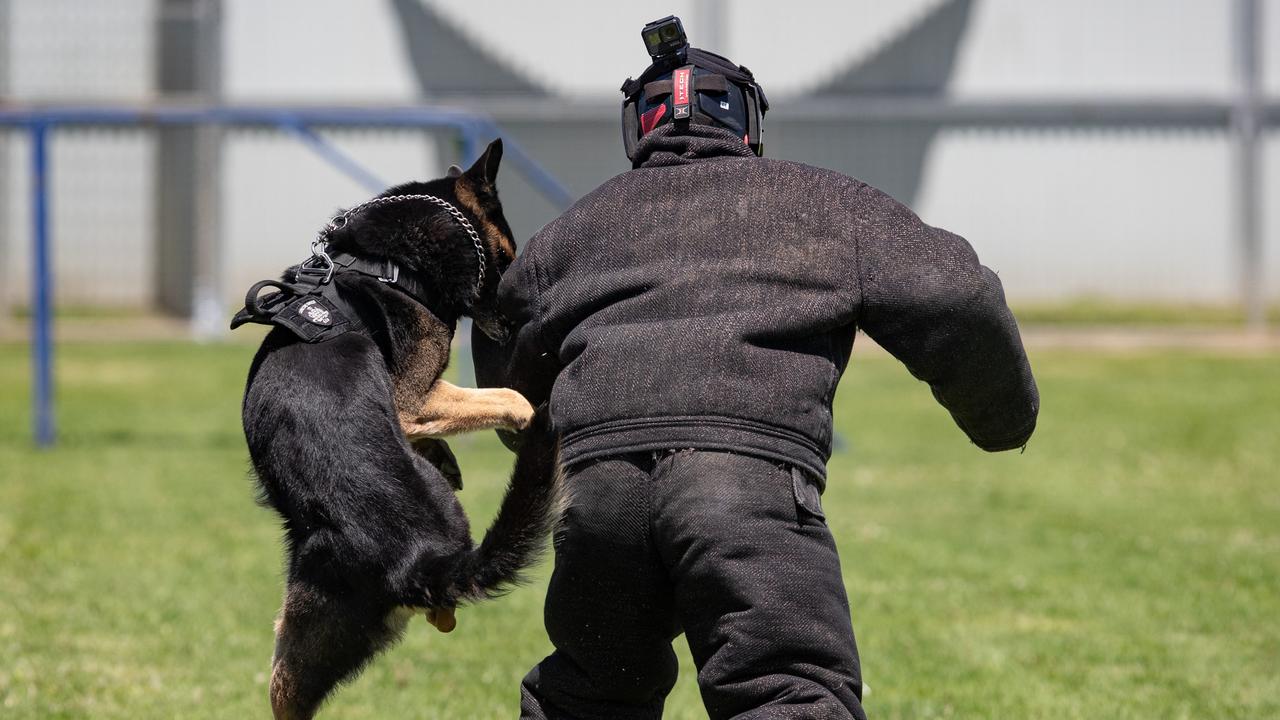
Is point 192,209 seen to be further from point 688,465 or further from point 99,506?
→ point 688,465

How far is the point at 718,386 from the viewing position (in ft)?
8.73

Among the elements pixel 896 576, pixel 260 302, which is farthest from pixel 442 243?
pixel 896 576

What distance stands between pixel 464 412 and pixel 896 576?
11.8ft

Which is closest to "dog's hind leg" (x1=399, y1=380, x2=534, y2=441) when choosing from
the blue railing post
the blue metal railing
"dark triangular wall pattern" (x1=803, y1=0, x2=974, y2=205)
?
the blue metal railing

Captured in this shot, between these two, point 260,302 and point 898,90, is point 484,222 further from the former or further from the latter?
point 898,90

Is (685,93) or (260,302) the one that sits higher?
(685,93)

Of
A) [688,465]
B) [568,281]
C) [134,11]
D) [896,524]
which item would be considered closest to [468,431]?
[568,281]

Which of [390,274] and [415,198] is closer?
[390,274]

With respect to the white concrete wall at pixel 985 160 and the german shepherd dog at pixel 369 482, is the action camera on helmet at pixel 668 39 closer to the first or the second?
the german shepherd dog at pixel 369 482

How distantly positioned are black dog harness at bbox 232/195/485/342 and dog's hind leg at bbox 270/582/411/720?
590 millimetres

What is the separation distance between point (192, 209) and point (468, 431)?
1631 centimetres

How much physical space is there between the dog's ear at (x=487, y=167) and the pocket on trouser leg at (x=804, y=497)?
1.53 metres

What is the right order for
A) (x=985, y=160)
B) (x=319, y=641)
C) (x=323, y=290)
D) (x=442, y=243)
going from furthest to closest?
(x=985, y=160)
(x=442, y=243)
(x=323, y=290)
(x=319, y=641)

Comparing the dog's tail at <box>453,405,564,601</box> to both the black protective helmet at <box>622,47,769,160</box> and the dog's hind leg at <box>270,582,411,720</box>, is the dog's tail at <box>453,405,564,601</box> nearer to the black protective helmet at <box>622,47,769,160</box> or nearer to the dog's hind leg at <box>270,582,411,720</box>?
the dog's hind leg at <box>270,582,411,720</box>
